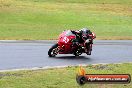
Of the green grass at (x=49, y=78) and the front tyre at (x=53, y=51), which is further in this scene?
the front tyre at (x=53, y=51)

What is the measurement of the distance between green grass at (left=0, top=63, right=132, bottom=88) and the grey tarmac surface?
6.09ft

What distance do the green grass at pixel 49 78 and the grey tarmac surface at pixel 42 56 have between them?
1857mm

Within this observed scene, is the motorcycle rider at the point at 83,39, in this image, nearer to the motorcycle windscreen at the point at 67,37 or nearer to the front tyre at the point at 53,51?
the motorcycle windscreen at the point at 67,37

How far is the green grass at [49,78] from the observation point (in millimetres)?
11797

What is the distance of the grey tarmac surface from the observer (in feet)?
55.6

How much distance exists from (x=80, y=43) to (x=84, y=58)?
69 cm

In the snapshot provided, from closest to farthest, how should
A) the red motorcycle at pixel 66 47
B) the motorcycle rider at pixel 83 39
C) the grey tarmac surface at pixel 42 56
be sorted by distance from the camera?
the grey tarmac surface at pixel 42 56 < the red motorcycle at pixel 66 47 < the motorcycle rider at pixel 83 39

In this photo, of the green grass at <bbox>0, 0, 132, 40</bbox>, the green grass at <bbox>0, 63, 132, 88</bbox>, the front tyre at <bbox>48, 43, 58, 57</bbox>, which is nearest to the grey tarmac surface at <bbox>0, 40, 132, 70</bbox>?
the front tyre at <bbox>48, 43, 58, 57</bbox>

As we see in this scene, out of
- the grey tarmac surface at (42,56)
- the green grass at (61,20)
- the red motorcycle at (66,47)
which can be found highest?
the red motorcycle at (66,47)

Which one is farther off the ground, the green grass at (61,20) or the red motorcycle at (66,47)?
the red motorcycle at (66,47)

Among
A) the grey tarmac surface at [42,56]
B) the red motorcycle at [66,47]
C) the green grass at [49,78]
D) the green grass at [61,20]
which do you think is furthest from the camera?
the green grass at [61,20]

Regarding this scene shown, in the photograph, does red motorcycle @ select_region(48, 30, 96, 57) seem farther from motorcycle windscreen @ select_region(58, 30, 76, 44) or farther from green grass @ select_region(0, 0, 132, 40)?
green grass @ select_region(0, 0, 132, 40)

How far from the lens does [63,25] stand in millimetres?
40188

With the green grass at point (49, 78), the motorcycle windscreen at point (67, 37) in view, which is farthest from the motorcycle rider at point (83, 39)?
the green grass at point (49, 78)
